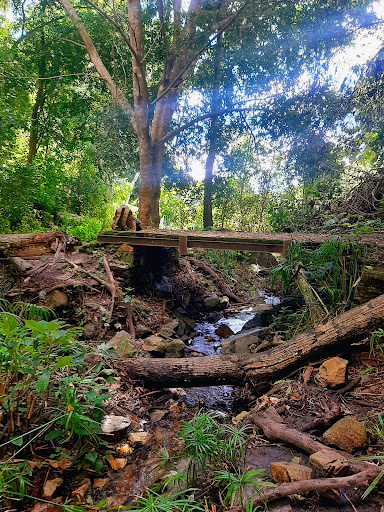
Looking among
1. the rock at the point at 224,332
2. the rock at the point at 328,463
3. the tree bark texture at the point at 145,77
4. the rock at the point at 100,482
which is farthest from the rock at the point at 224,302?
the rock at the point at 328,463

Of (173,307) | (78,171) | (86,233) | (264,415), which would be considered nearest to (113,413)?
(264,415)

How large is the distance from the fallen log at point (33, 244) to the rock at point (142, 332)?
1.52 meters

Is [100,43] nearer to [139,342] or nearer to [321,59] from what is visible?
[321,59]

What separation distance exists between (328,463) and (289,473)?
8.5 inches

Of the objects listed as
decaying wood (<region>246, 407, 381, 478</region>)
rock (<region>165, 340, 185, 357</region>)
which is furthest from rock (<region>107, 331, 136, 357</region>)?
decaying wood (<region>246, 407, 381, 478</region>)

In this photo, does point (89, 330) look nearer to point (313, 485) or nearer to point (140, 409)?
point (140, 409)

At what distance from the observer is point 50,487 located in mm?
1810

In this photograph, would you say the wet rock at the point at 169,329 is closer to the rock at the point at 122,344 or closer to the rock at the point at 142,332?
the rock at the point at 142,332

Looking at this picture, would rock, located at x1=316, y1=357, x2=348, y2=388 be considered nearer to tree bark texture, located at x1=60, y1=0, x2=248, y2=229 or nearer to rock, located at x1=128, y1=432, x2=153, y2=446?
rock, located at x1=128, y1=432, x2=153, y2=446

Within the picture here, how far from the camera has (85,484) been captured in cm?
195

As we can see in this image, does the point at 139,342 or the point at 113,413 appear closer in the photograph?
the point at 113,413

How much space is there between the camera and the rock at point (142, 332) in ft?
14.8

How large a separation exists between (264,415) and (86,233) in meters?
6.78

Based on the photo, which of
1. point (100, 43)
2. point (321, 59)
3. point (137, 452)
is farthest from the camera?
point (100, 43)
